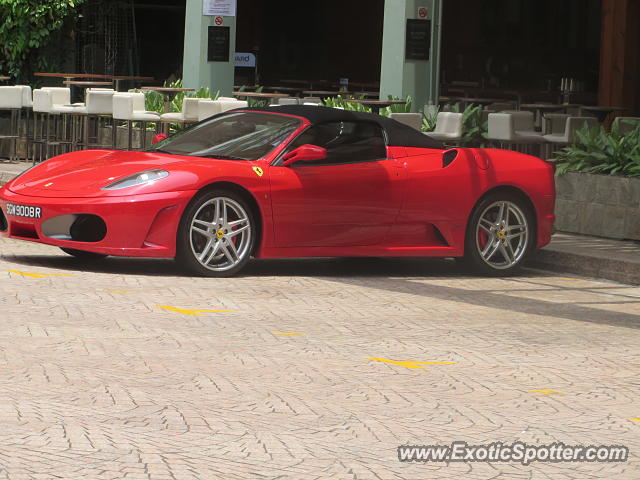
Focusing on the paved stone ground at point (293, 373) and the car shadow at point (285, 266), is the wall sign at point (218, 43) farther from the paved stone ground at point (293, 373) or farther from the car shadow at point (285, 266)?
the paved stone ground at point (293, 373)

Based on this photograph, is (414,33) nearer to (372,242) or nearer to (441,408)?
(372,242)

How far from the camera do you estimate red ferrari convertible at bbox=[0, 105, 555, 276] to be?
1017 cm

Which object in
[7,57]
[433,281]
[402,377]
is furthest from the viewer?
[7,57]

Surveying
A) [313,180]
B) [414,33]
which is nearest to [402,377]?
[313,180]

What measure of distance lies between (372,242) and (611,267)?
82.1 inches

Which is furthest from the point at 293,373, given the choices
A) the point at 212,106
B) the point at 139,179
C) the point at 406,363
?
the point at 212,106

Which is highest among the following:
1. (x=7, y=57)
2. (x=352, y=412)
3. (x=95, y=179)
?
(x=7, y=57)

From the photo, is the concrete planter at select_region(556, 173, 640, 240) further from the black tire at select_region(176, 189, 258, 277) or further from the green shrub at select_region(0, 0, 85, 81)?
the green shrub at select_region(0, 0, 85, 81)

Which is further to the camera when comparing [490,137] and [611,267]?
[490,137]

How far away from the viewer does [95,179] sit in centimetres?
1032

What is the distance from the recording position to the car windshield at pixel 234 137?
1087 centimetres

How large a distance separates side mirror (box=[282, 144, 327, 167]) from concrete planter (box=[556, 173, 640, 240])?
11.9ft

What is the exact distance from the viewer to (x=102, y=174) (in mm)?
10375

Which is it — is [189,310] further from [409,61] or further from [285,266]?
[409,61]
